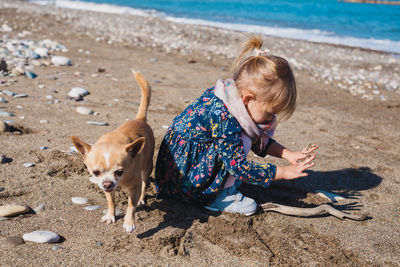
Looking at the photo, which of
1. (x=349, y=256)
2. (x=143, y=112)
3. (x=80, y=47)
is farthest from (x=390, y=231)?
(x=80, y=47)

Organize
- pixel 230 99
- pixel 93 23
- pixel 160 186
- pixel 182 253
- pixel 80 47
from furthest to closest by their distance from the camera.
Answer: pixel 93 23, pixel 80 47, pixel 160 186, pixel 230 99, pixel 182 253

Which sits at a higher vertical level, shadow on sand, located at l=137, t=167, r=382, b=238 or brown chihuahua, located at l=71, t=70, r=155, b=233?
brown chihuahua, located at l=71, t=70, r=155, b=233

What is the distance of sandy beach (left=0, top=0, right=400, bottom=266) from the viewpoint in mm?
2627

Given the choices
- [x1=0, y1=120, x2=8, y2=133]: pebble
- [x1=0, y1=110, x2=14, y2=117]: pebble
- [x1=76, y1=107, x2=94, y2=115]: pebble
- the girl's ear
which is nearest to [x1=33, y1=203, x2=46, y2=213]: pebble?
[x1=0, y1=120, x2=8, y2=133]: pebble

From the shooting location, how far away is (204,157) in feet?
10.0

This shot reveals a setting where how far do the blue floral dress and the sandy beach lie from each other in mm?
195

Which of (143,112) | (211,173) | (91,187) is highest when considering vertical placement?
(143,112)

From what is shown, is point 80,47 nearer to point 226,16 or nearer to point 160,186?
point 160,186

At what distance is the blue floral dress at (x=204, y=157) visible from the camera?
2910mm

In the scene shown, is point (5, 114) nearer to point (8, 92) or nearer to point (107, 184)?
point (8, 92)

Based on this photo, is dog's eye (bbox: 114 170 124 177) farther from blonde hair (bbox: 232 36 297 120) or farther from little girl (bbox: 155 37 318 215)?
blonde hair (bbox: 232 36 297 120)

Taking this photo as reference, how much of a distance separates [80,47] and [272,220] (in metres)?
7.45

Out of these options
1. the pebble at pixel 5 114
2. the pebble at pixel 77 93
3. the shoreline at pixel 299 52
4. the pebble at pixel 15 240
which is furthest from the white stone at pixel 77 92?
the shoreline at pixel 299 52

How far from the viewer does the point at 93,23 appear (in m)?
14.2
